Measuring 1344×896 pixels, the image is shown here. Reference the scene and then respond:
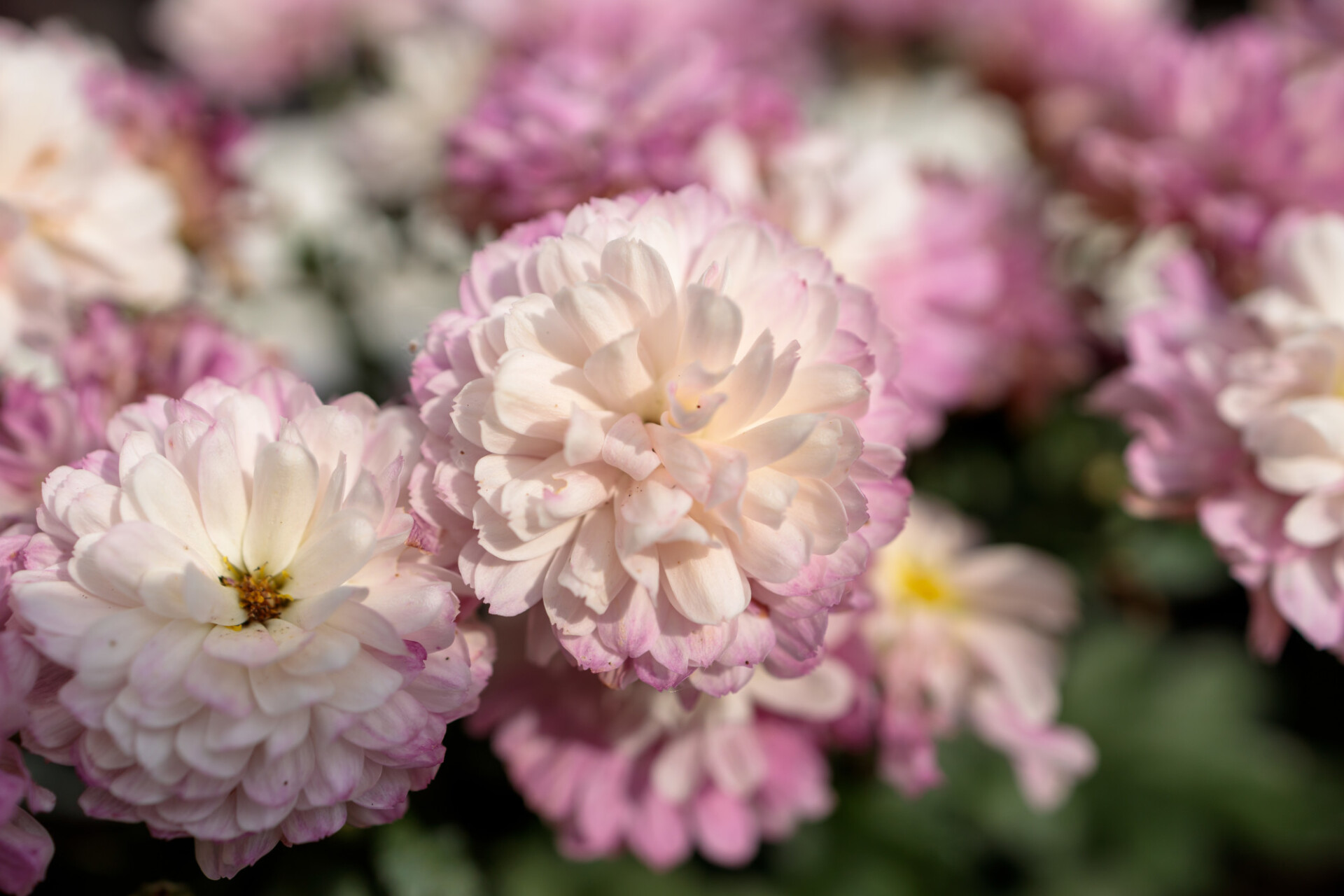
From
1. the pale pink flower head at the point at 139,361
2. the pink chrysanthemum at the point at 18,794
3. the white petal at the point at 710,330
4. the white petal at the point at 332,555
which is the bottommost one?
the pink chrysanthemum at the point at 18,794

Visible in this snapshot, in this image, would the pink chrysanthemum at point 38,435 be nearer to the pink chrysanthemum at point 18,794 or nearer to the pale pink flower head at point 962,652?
the pink chrysanthemum at point 18,794

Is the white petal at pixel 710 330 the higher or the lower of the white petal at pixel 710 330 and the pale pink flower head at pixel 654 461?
the higher

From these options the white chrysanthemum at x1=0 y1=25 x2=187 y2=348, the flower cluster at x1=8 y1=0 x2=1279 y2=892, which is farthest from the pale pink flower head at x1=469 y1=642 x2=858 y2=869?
the white chrysanthemum at x1=0 y1=25 x2=187 y2=348

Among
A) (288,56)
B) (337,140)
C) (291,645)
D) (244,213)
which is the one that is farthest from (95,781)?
(288,56)

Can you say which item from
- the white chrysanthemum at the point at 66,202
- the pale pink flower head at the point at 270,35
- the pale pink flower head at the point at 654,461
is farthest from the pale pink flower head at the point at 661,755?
the pale pink flower head at the point at 270,35

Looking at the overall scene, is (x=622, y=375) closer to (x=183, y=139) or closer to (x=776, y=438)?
(x=776, y=438)

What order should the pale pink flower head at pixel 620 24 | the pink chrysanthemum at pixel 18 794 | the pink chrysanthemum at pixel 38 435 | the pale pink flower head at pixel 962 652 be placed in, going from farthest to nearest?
the pale pink flower head at pixel 620 24, the pale pink flower head at pixel 962 652, the pink chrysanthemum at pixel 38 435, the pink chrysanthemum at pixel 18 794

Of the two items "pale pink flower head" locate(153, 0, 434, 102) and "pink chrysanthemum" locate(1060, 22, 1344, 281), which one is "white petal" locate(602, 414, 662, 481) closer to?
"pink chrysanthemum" locate(1060, 22, 1344, 281)
